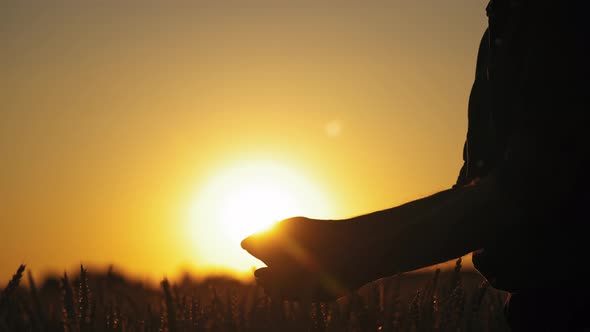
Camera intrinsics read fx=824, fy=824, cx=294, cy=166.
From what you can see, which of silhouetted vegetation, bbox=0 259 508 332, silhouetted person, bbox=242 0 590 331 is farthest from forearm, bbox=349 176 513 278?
silhouetted vegetation, bbox=0 259 508 332

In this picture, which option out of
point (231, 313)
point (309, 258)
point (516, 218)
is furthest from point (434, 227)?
point (231, 313)

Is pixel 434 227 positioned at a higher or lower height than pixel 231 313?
lower

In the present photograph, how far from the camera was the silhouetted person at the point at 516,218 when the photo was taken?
4.23 feet

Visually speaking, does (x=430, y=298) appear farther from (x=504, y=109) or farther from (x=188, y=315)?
(x=504, y=109)

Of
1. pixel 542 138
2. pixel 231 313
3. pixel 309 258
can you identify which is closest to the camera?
pixel 542 138

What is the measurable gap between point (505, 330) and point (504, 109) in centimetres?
188

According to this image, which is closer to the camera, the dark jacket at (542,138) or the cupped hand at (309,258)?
the dark jacket at (542,138)

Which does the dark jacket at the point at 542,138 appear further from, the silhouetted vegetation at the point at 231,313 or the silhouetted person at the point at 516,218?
the silhouetted vegetation at the point at 231,313

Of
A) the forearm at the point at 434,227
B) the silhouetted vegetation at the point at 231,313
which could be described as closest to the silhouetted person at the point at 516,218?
the forearm at the point at 434,227

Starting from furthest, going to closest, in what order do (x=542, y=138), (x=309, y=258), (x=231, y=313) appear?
1. (x=231, y=313)
2. (x=309, y=258)
3. (x=542, y=138)

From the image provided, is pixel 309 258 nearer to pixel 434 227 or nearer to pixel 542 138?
pixel 434 227

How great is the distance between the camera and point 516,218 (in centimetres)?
131

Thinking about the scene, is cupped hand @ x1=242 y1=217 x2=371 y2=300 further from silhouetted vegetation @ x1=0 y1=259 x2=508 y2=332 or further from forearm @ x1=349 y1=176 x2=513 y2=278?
silhouetted vegetation @ x1=0 y1=259 x2=508 y2=332

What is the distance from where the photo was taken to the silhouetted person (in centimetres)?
129
